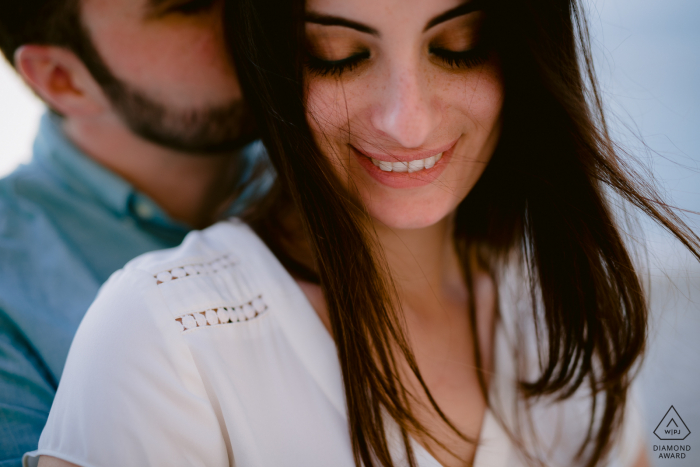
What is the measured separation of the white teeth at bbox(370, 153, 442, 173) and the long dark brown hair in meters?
0.08

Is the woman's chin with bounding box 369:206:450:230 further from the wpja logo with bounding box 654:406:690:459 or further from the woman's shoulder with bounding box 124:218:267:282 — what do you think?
the wpja logo with bounding box 654:406:690:459

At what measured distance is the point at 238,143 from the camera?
1.42m

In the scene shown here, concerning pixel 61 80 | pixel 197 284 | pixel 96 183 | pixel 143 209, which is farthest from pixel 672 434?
pixel 61 80

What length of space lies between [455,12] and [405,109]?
0.16 m

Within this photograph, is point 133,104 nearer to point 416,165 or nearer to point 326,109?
point 326,109

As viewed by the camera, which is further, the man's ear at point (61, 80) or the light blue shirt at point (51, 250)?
the man's ear at point (61, 80)

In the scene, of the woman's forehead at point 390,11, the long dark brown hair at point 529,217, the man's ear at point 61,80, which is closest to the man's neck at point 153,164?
the man's ear at point 61,80

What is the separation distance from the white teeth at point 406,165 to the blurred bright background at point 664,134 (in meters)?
0.36

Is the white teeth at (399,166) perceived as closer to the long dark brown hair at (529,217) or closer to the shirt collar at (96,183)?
the long dark brown hair at (529,217)

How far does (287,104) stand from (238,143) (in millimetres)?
618

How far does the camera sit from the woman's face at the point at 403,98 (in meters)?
0.73

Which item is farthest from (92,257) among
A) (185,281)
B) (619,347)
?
(619,347)

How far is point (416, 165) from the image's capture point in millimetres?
883

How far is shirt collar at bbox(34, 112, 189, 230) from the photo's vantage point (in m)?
1.35
